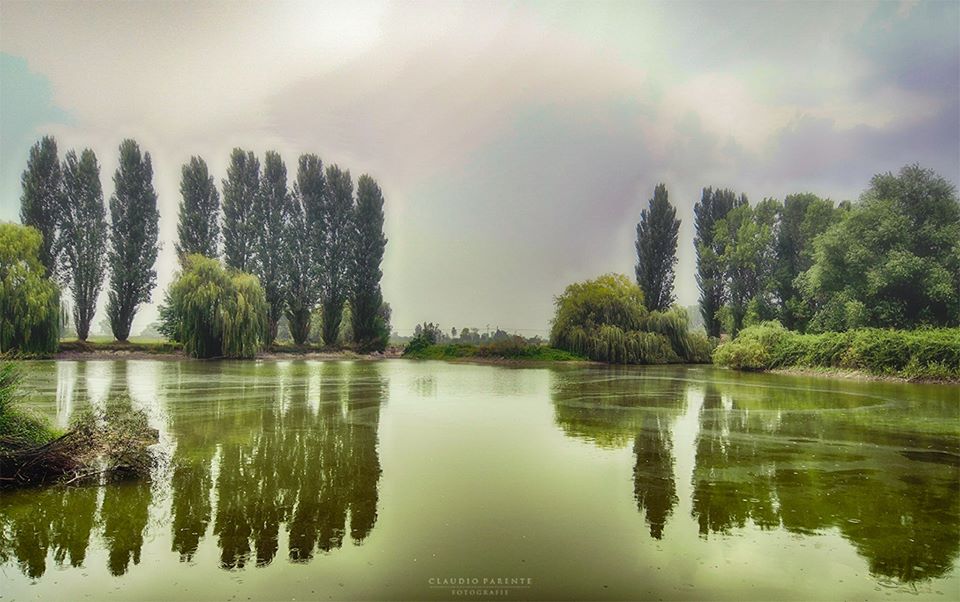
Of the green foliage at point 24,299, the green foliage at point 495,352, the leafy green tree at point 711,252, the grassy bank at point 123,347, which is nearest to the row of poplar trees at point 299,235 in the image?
the green foliage at point 495,352

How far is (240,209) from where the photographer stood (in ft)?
130

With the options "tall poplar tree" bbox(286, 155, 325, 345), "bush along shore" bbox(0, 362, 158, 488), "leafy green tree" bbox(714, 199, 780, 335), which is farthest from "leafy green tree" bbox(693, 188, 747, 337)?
"bush along shore" bbox(0, 362, 158, 488)

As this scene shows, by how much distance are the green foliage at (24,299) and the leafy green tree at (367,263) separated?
721 inches

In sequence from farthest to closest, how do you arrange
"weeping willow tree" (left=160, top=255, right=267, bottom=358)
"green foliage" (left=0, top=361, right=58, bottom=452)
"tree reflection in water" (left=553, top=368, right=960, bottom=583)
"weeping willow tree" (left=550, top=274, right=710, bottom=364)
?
"weeping willow tree" (left=550, top=274, right=710, bottom=364) < "weeping willow tree" (left=160, top=255, right=267, bottom=358) < "green foliage" (left=0, top=361, right=58, bottom=452) < "tree reflection in water" (left=553, top=368, right=960, bottom=583)

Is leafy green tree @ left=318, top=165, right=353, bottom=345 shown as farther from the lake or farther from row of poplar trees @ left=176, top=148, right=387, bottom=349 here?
the lake

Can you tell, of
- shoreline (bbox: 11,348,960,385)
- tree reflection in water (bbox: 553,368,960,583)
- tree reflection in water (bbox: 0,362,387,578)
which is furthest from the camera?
shoreline (bbox: 11,348,960,385)

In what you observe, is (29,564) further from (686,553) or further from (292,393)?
(292,393)

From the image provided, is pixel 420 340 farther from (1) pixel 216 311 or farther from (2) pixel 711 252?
(2) pixel 711 252

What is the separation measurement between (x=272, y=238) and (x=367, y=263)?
6924 mm

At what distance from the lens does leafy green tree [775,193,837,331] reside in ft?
128

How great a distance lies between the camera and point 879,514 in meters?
5.13

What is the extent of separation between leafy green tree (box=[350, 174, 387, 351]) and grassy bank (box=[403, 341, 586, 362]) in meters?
4.01

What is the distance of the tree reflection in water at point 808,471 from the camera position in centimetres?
465

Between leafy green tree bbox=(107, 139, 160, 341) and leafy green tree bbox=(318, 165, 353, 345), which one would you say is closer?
leafy green tree bbox=(107, 139, 160, 341)
